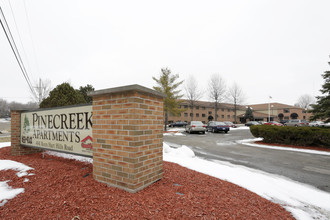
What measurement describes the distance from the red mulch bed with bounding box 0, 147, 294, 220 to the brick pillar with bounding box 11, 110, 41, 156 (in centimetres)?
267

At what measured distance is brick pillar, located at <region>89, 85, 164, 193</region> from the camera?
239 centimetres

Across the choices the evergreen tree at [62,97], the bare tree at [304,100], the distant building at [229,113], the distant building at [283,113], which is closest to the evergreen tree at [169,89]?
the evergreen tree at [62,97]

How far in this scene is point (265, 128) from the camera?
1070 cm

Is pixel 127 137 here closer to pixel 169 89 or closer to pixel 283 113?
pixel 169 89

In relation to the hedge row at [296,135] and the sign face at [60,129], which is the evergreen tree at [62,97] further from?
the hedge row at [296,135]

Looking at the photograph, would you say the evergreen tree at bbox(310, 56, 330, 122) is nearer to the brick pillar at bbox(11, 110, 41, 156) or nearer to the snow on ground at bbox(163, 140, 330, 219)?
the snow on ground at bbox(163, 140, 330, 219)

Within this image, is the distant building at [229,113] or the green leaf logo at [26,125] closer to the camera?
the green leaf logo at [26,125]

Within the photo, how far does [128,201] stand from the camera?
2084 mm

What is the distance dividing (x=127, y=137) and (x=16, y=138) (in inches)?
196

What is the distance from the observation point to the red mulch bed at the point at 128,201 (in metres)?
1.86

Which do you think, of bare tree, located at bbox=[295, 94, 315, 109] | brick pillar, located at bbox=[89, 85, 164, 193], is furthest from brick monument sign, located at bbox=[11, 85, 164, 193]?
bare tree, located at bbox=[295, 94, 315, 109]

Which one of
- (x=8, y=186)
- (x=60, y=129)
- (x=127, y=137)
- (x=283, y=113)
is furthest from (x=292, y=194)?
(x=283, y=113)

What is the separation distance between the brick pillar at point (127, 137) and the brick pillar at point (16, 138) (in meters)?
4.07

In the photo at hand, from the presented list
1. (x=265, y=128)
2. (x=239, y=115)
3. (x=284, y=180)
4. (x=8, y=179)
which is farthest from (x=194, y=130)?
(x=239, y=115)
